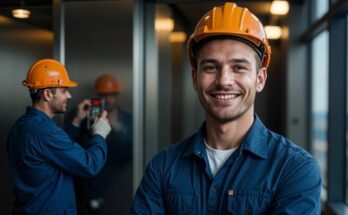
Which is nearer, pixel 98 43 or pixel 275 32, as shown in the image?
pixel 98 43

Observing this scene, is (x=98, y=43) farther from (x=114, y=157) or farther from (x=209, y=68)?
(x=209, y=68)

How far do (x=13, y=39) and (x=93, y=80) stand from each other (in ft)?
2.56

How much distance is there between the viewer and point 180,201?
1.38 metres

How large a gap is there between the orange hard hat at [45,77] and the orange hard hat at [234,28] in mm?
1691

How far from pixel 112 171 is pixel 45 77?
1054 millimetres

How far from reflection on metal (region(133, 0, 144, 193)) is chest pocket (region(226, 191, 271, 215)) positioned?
7.61 ft

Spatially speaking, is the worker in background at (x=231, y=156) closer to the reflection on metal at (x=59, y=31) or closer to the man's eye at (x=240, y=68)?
the man's eye at (x=240, y=68)

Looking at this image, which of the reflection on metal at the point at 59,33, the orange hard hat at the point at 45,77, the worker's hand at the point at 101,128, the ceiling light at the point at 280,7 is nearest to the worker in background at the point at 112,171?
the reflection on metal at the point at 59,33

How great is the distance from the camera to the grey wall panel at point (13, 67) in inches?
144

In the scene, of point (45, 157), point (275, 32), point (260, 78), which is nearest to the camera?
point (260, 78)

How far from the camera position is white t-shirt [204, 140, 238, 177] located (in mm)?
1428

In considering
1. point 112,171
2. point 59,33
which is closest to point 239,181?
point 112,171

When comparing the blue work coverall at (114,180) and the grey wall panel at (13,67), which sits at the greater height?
the grey wall panel at (13,67)

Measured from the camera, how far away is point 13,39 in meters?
3.71
